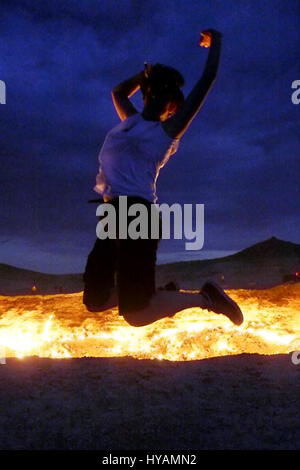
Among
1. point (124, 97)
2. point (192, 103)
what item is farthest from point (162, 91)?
point (124, 97)

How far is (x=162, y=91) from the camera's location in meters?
3.17

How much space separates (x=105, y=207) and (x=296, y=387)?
1598 millimetres

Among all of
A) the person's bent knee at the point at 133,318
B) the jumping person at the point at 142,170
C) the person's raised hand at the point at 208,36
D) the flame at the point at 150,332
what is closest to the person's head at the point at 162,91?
the jumping person at the point at 142,170

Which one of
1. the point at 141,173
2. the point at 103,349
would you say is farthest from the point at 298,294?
the point at 141,173

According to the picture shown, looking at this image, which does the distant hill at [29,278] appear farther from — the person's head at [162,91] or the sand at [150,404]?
the sand at [150,404]

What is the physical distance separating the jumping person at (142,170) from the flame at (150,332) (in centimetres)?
78

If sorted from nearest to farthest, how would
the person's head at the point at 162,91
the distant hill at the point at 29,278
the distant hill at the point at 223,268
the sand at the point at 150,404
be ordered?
the sand at the point at 150,404
the person's head at the point at 162,91
the distant hill at the point at 223,268
the distant hill at the point at 29,278

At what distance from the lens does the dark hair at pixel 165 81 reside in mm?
3160

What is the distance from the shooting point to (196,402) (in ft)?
7.82

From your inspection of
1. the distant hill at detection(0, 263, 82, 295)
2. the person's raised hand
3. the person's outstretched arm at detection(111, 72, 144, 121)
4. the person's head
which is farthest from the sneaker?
the distant hill at detection(0, 263, 82, 295)

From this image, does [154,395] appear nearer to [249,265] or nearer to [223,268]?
[223,268]

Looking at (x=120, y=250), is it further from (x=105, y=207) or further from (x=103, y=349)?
(x=103, y=349)

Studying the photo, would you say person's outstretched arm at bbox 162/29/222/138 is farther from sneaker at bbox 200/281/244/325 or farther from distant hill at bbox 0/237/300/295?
distant hill at bbox 0/237/300/295

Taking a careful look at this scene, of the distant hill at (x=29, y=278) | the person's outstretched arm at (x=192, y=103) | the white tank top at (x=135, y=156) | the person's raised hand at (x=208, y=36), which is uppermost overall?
the distant hill at (x=29, y=278)
